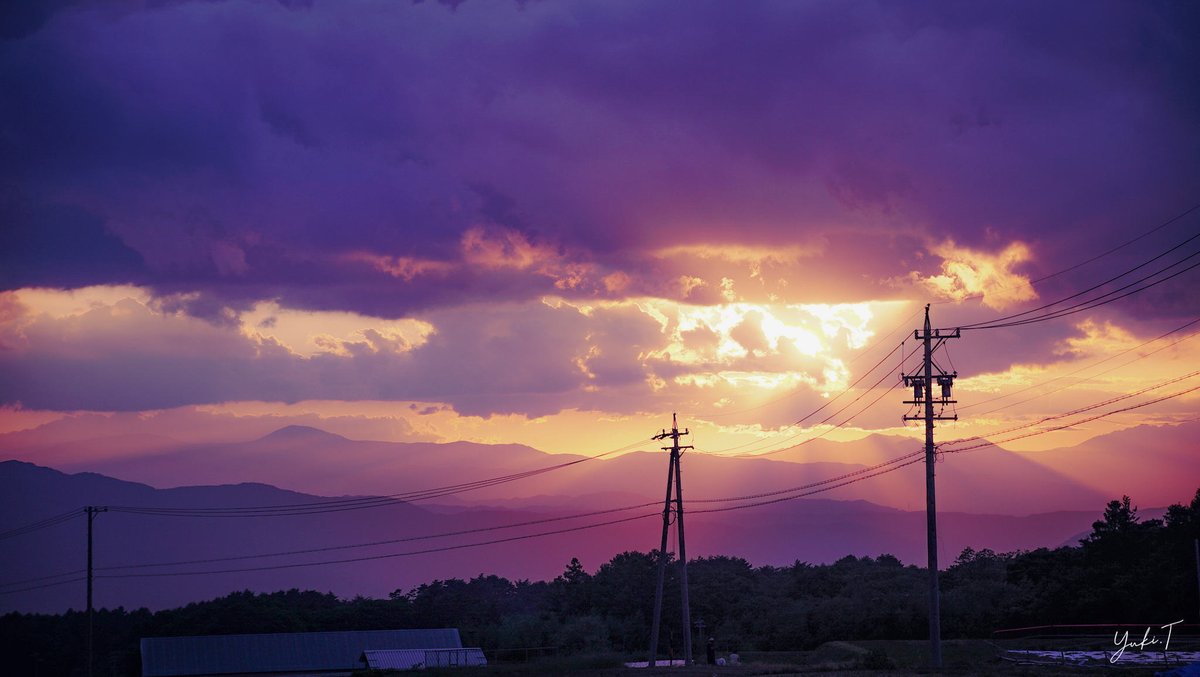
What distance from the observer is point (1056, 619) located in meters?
85.8

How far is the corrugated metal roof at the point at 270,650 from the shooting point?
105188 mm

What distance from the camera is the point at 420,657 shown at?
107938 mm

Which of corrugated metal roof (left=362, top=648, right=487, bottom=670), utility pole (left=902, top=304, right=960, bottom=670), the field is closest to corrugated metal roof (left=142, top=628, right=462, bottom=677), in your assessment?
corrugated metal roof (left=362, top=648, right=487, bottom=670)

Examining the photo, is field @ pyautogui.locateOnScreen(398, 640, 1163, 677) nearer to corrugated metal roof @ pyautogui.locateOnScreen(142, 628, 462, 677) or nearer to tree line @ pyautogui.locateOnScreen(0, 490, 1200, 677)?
tree line @ pyautogui.locateOnScreen(0, 490, 1200, 677)

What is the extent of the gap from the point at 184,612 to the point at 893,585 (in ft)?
255

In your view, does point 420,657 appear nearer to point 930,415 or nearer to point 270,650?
point 270,650

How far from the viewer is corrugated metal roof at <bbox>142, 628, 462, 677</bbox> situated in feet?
345

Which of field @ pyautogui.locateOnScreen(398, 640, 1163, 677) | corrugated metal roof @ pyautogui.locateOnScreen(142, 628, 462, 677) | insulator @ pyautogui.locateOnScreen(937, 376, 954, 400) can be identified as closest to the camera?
field @ pyautogui.locateOnScreen(398, 640, 1163, 677)

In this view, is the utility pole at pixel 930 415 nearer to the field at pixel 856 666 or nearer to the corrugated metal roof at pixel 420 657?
the field at pixel 856 666

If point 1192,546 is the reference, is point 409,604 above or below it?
below

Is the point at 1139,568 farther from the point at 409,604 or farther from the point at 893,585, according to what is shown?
the point at 409,604

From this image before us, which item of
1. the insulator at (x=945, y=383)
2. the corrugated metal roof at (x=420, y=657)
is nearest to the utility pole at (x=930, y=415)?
the insulator at (x=945, y=383)

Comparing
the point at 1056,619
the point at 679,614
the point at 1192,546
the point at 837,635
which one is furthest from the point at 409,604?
the point at 1192,546

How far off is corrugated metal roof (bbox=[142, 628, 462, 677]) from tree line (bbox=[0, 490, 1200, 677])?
4.23 m
